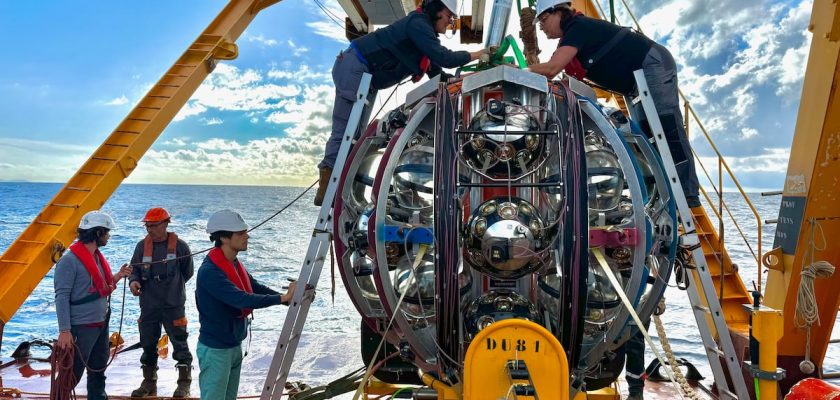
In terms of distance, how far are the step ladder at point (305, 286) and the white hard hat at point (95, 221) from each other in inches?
86.6

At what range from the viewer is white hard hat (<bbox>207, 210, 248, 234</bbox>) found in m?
4.02

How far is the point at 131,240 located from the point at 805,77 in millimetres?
31473

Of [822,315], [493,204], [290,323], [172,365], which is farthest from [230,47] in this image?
[822,315]

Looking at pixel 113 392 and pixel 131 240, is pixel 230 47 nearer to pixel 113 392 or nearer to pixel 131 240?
pixel 113 392

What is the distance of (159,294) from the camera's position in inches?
233

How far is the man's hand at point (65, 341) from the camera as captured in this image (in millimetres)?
4504

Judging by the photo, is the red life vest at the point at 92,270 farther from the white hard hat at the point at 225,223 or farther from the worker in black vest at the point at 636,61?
the worker in black vest at the point at 636,61

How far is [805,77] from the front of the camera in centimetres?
482

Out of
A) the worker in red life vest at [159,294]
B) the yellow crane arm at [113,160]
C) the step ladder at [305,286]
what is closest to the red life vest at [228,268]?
the step ladder at [305,286]

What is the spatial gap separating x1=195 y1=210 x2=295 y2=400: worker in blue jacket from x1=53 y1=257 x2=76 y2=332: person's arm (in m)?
1.32

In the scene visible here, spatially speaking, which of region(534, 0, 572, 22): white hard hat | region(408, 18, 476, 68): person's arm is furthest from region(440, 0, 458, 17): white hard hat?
region(534, 0, 572, 22): white hard hat

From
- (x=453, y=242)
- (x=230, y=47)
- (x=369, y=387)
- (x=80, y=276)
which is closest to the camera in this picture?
(x=453, y=242)

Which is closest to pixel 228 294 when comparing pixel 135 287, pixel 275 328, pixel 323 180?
pixel 323 180

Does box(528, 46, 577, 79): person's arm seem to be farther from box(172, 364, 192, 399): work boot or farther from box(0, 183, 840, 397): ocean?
box(172, 364, 192, 399): work boot
